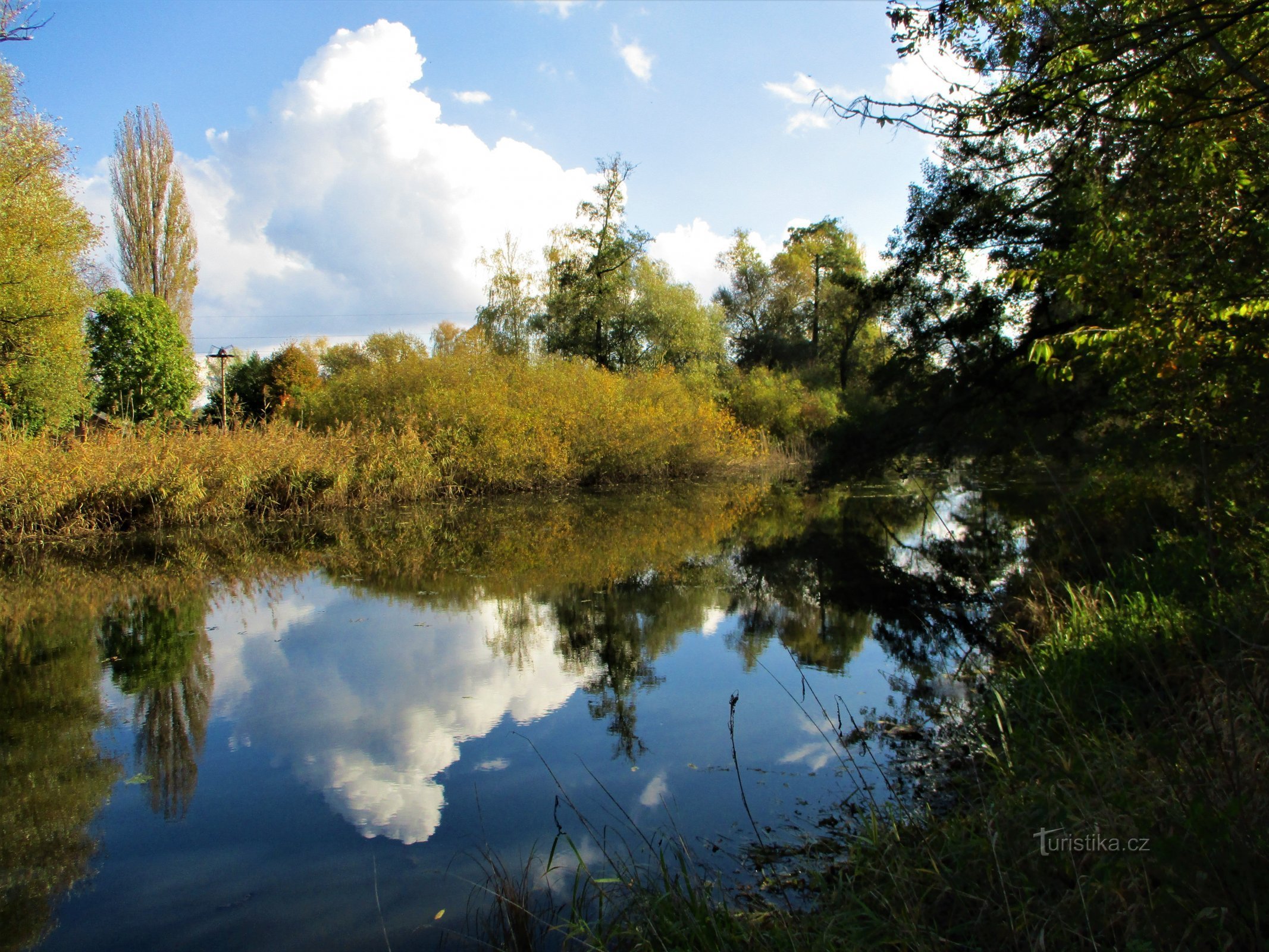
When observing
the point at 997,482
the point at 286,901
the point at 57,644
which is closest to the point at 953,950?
the point at 286,901

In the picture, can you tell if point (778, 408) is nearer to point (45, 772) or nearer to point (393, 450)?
point (393, 450)

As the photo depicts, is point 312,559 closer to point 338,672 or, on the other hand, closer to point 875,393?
point 338,672

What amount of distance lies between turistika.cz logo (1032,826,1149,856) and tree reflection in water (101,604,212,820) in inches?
157

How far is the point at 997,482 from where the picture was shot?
79.5ft

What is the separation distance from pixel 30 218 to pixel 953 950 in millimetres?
20315

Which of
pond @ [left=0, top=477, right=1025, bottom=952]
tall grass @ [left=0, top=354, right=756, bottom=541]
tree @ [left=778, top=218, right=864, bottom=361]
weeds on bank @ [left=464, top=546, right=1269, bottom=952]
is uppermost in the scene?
tree @ [left=778, top=218, right=864, bottom=361]

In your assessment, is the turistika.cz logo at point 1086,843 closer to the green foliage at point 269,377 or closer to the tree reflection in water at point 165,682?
the tree reflection in water at point 165,682

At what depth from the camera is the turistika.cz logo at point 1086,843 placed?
90.1 inches

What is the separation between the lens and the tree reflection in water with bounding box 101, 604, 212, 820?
4.76m

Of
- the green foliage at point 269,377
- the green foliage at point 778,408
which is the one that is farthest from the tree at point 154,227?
the green foliage at point 778,408

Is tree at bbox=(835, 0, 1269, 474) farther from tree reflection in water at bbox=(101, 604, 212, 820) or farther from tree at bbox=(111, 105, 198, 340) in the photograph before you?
tree at bbox=(111, 105, 198, 340)

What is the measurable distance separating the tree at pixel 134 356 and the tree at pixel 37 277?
14.7 ft

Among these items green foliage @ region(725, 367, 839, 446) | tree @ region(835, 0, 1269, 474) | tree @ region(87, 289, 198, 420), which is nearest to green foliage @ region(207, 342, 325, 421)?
tree @ region(87, 289, 198, 420)

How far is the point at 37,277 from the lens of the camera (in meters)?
16.8
